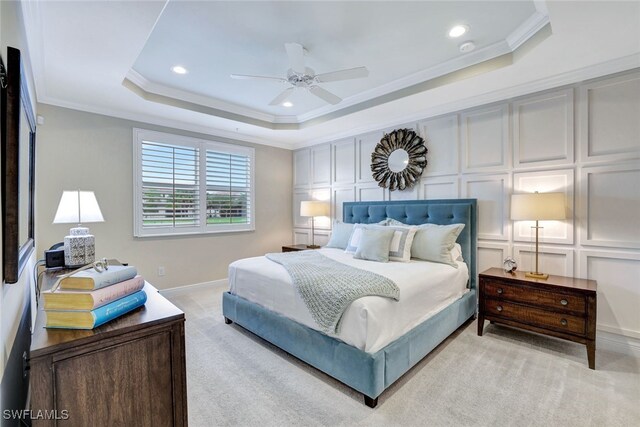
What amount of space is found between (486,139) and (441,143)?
0.51 metres

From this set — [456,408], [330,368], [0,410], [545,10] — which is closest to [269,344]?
[330,368]

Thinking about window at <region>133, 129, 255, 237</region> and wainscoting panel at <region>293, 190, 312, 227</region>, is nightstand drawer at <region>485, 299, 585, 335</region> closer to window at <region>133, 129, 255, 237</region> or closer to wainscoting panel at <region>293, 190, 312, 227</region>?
wainscoting panel at <region>293, 190, 312, 227</region>

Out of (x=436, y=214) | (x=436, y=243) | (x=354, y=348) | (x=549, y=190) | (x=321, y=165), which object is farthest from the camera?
(x=321, y=165)

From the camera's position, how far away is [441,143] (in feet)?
12.2

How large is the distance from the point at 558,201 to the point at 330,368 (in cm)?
242

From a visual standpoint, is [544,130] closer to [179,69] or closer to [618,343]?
[618,343]

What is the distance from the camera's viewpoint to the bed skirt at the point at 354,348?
1.89 meters

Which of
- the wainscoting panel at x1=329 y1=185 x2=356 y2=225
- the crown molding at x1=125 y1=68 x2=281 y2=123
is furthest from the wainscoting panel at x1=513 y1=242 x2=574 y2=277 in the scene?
the crown molding at x1=125 y1=68 x2=281 y2=123

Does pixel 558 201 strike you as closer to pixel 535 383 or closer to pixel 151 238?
pixel 535 383

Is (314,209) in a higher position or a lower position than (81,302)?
higher

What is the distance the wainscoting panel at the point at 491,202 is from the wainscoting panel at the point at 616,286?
72cm

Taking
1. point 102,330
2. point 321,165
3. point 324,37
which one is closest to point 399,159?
point 321,165

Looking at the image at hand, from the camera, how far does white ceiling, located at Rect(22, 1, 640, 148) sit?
204 centimetres

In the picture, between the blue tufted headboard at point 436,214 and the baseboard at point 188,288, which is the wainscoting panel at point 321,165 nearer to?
the blue tufted headboard at point 436,214
